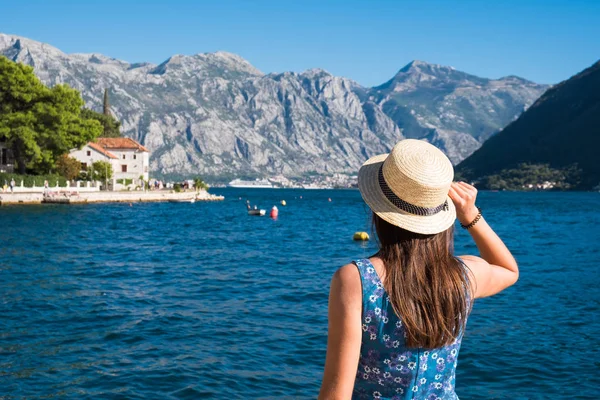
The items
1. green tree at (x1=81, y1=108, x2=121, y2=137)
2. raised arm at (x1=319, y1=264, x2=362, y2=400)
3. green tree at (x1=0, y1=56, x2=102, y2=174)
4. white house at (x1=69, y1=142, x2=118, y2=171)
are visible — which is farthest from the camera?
green tree at (x1=81, y1=108, x2=121, y2=137)

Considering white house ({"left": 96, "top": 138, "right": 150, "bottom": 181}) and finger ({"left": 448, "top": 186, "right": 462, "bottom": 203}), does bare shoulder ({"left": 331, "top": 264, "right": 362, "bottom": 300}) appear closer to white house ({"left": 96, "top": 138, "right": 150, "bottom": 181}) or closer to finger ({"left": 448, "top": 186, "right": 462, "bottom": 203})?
finger ({"left": 448, "top": 186, "right": 462, "bottom": 203})

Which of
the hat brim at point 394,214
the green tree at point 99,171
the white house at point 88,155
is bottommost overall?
the hat brim at point 394,214

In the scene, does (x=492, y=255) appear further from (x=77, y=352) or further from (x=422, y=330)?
(x=77, y=352)

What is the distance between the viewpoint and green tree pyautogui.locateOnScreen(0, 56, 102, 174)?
75.9m

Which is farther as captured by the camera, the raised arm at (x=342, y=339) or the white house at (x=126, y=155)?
the white house at (x=126, y=155)

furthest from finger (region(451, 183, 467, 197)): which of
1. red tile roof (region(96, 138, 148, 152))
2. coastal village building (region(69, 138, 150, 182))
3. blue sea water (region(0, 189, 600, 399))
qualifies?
red tile roof (region(96, 138, 148, 152))

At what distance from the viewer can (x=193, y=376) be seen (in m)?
12.9

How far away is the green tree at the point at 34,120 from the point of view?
7588 cm

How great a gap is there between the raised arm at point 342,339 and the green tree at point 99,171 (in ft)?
324

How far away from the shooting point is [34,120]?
7750 centimetres

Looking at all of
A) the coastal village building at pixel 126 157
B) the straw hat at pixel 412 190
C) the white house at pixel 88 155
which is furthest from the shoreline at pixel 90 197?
the straw hat at pixel 412 190

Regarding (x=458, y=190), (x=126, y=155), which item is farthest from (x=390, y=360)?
(x=126, y=155)

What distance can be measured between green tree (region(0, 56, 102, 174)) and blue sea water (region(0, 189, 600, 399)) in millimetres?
44236

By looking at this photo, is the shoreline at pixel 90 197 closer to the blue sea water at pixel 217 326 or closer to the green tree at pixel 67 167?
the green tree at pixel 67 167
